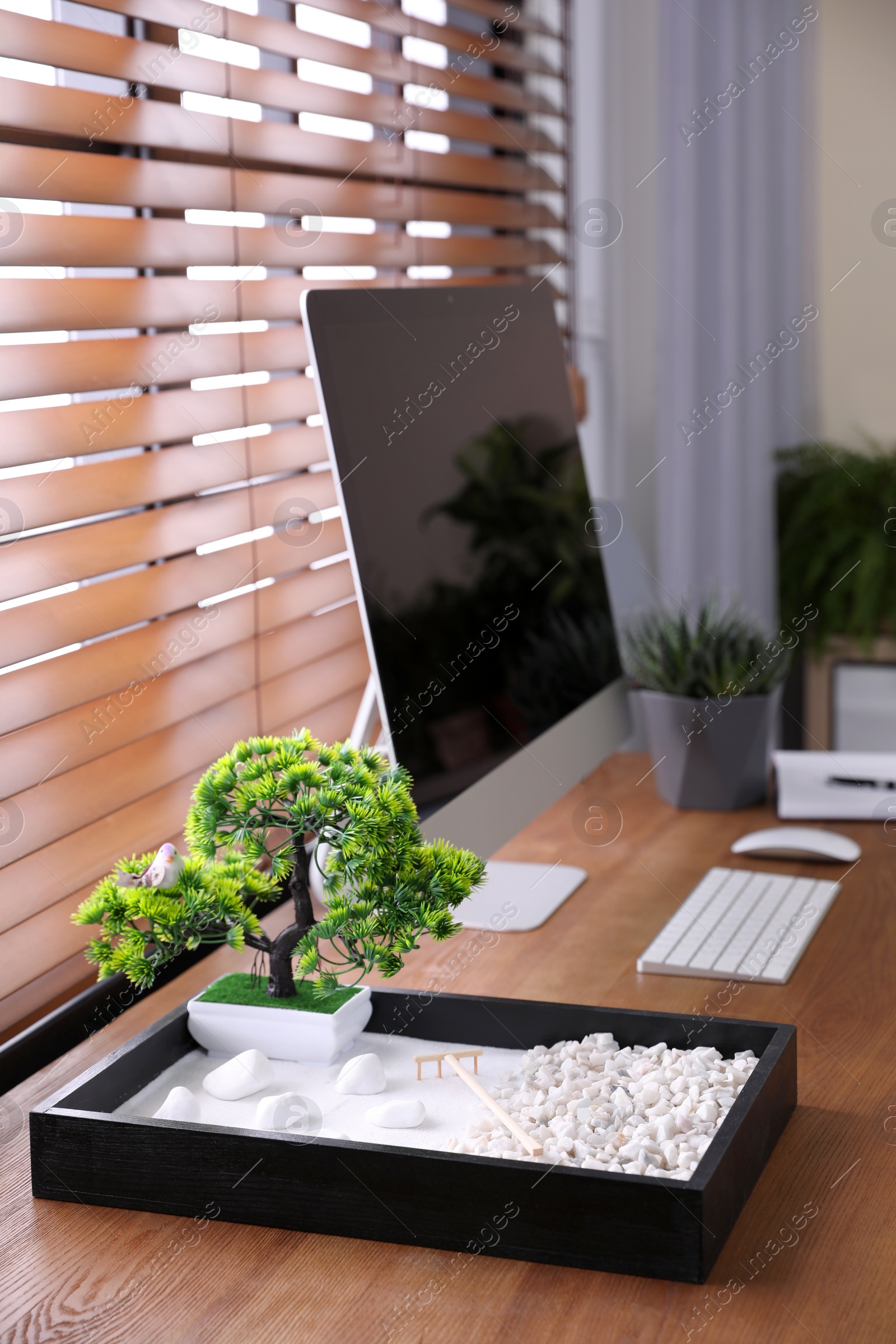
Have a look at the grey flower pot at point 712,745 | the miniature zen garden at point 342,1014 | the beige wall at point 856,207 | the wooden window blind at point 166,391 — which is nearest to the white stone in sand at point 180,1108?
the miniature zen garden at point 342,1014

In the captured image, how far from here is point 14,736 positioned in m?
1.04

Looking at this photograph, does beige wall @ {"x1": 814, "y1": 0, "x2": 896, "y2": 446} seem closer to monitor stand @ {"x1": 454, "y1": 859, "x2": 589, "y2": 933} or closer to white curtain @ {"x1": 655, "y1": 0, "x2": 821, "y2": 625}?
white curtain @ {"x1": 655, "y1": 0, "x2": 821, "y2": 625}

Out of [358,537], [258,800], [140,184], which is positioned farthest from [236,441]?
[258,800]

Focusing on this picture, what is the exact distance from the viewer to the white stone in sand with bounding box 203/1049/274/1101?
877 mm

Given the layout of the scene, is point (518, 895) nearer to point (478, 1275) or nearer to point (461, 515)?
point (461, 515)

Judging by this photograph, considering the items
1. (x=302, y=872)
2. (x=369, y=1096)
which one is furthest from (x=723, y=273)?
(x=369, y=1096)

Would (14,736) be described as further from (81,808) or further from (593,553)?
(593,553)

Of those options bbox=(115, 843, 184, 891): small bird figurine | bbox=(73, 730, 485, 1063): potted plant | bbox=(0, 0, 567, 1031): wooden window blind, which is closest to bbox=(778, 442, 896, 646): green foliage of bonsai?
bbox=(0, 0, 567, 1031): wooden window blind

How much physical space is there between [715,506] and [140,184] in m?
1.55

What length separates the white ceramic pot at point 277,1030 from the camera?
3.03 feet

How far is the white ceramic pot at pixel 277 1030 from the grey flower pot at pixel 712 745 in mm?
744

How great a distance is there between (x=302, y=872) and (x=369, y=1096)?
163 mm

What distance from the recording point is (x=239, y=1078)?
88cm

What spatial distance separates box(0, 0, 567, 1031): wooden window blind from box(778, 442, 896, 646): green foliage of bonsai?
124 centimetres
